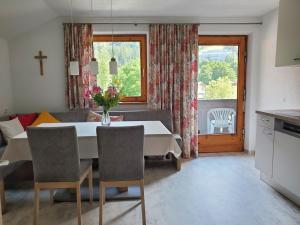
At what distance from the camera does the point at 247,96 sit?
4930 mm

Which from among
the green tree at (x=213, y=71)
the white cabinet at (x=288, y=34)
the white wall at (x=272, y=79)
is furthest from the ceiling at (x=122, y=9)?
the green tree at (x=213, y=71)

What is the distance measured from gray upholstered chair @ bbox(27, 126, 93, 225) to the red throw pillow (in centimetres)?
184

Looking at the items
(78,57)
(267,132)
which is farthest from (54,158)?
(267,132)

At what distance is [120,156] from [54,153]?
62 cm

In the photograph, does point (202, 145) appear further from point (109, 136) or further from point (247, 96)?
point (109, 136)

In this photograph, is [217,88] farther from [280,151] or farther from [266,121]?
[280,151]

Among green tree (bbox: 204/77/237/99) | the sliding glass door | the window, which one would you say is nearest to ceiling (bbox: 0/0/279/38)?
the window

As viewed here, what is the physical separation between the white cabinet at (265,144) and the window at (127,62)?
2.15 meters

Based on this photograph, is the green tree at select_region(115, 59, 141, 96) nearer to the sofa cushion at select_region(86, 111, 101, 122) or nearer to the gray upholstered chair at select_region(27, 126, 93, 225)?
the sofa cushion at select_region(86, 111, 101, 122)

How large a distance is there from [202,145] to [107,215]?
2.77m

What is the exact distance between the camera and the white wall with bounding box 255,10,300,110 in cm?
375

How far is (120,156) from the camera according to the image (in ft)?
8.21

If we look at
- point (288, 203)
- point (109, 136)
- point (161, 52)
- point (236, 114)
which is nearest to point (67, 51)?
point (161, 52)

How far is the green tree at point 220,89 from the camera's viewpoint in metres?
4.95
